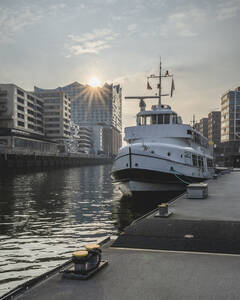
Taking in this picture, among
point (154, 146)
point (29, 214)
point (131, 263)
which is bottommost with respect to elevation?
point (29, 214)

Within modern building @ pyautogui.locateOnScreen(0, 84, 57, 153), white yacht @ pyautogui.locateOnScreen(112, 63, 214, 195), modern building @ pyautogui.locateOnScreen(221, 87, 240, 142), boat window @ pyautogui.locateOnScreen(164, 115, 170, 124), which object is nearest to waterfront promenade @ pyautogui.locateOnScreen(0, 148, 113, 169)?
modern building @ pyautogui.locateOnScreen(0, 84, 57, 153)

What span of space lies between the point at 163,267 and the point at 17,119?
128236 mm

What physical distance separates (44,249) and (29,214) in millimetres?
9309

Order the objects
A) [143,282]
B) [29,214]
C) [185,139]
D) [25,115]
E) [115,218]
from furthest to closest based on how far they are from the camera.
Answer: [25,115]
[185,139]
[29,214]
[115,218]
[143,282]

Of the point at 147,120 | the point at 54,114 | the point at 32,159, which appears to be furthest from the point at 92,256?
the point at 54,114

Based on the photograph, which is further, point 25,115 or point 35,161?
point 25,115

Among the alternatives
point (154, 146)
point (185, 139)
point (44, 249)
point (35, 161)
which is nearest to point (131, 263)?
point (44, 249)

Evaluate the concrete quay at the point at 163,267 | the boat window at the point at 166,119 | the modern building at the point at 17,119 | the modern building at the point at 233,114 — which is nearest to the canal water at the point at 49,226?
the concrete quay at the point at 163,267

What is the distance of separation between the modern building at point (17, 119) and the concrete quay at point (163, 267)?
10772 cm

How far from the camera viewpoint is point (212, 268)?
7.16 meters

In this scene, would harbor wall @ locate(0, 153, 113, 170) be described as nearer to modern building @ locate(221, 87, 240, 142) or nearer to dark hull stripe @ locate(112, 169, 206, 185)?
dark hull stripe @ locate(112, 169, 206, 185)

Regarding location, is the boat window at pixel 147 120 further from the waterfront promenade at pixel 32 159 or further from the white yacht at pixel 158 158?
the waterfront promenade at pixel 32 159

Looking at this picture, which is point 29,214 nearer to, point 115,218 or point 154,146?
point 115,218

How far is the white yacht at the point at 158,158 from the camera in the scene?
2617 cm
